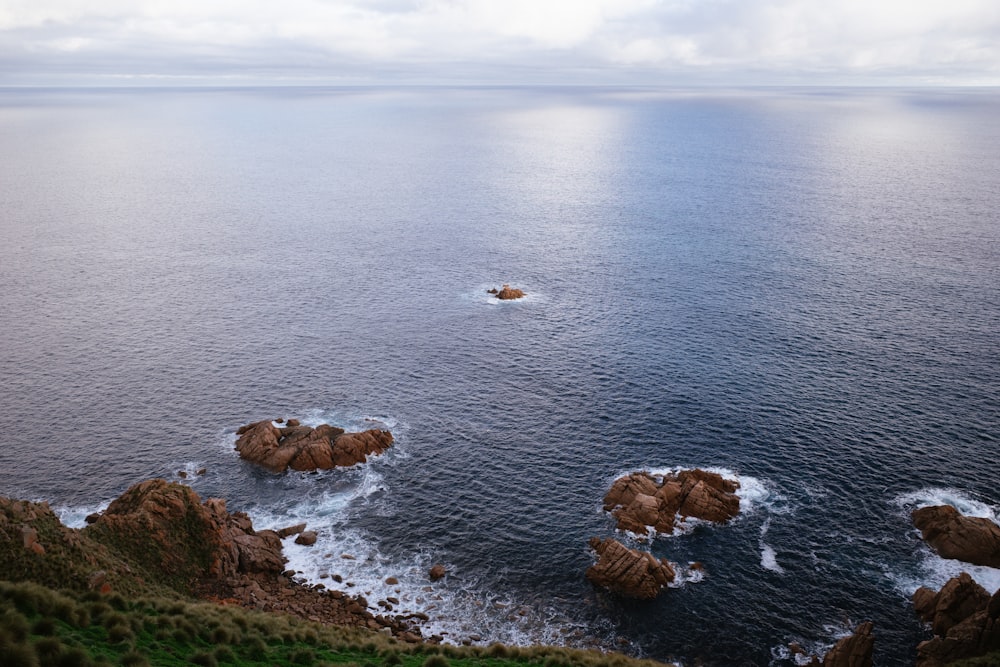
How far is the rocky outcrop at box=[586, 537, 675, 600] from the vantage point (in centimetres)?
7231

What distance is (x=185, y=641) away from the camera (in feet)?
146

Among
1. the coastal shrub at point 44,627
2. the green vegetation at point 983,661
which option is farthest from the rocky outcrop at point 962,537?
the coastal shrub at point 44,627

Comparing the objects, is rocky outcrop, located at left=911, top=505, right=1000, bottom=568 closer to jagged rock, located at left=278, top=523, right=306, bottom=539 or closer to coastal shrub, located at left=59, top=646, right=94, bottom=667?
jagged rock, located at left=278, top=523, right=306, bottom=539

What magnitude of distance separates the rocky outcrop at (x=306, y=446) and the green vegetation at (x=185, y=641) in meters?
34.2

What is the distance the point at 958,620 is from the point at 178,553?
241 feet

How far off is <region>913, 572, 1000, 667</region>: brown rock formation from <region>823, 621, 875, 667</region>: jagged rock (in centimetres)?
438

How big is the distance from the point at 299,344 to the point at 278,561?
5952 centimetres

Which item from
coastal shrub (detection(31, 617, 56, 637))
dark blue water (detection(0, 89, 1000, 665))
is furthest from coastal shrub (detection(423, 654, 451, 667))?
coastal shrub (detection(31, 617, 56, 637))

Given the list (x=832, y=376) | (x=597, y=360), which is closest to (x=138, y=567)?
(x=597, y=360)

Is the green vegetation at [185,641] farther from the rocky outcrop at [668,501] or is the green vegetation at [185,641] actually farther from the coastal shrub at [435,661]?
the rocky outcrop at [668,501]

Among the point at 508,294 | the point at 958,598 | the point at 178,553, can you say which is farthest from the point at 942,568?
the point at 508,294

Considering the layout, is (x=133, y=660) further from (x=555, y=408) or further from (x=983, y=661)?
(x=555, y=408)

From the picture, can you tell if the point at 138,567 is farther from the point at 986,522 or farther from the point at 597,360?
the point at 986,522

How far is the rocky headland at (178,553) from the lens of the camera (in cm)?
5731
